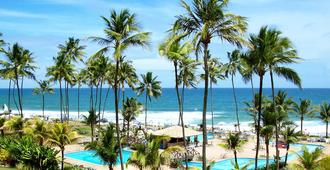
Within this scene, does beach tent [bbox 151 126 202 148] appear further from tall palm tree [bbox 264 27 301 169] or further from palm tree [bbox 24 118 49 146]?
tall palm tree [bbox 264 27 301 169]

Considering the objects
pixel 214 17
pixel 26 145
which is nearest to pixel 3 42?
pixel 26 145

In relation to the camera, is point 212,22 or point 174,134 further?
point 174,134

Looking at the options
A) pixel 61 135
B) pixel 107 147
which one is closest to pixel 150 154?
pixel 107 147

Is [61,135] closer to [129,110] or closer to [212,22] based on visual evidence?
[212,22]

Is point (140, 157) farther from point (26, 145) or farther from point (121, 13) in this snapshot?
point (26, 145)

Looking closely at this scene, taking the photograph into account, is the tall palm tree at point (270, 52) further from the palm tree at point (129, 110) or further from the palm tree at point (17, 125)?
the palm tree at point (129, 110)

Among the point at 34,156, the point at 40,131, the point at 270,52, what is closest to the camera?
the point at 270,52

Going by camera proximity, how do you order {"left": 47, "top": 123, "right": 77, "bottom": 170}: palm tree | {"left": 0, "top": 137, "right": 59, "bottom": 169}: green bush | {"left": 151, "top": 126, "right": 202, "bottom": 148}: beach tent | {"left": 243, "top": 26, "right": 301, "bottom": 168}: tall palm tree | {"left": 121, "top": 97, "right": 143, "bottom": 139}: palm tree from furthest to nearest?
{"left": 121, "top": 97, "right": 143, "bottom": 139}: palm tree, {"left": 151, "top": 126, "right": 202, "bottom": 148}: beach tent, {"left": 0, "top": 137, "right": 59, "bottom": 169}: green bush, {"left": 47, "top": 123, "right": 77, "bottom": 170}: palm tree, {"left": 243, "top": 26, "right": 301, "bottom": 168}: tall palm tree

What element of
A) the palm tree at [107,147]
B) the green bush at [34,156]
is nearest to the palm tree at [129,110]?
the green bush at [34,156]

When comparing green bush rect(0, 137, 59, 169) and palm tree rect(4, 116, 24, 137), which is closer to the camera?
green bush rect(0, 137, 59, 169)

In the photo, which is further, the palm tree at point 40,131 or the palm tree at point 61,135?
the palm tree at point 40,131

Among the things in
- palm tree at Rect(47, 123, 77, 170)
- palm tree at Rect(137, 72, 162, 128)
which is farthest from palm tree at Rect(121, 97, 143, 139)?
palm tree at Rect(47, 123, 77, 170)

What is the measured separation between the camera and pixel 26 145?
24891mm

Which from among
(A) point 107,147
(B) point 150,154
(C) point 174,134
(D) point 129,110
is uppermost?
(D) point 129,110
